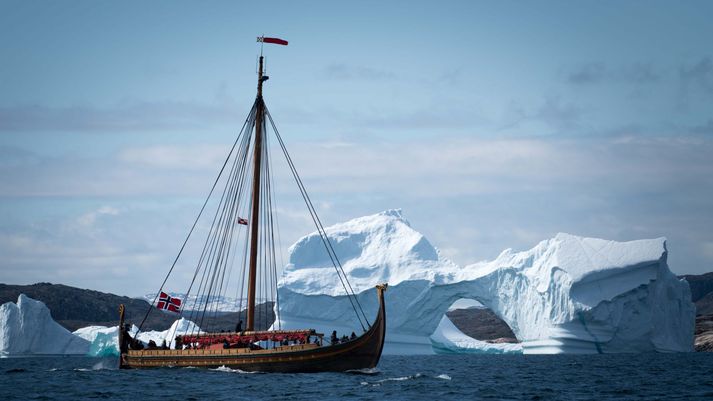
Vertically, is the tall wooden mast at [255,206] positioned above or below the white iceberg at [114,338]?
above

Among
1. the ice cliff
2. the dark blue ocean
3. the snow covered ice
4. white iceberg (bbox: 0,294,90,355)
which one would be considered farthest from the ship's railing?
white iceberg (bbox: 0,294,90,355)

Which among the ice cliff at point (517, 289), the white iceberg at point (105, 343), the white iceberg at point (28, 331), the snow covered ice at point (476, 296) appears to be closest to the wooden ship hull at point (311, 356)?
the snow covered ice at point (476, 296)

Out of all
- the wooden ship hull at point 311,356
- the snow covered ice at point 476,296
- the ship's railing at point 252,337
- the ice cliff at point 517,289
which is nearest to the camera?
the wooden ship hull at point 311,356

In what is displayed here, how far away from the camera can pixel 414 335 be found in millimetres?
79125

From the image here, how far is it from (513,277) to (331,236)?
17354mm

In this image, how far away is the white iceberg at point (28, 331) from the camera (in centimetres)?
8194

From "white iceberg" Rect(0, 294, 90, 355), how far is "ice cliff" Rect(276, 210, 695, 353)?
23128mm

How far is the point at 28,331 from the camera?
8312 cm

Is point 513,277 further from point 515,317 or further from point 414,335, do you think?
point 414,335

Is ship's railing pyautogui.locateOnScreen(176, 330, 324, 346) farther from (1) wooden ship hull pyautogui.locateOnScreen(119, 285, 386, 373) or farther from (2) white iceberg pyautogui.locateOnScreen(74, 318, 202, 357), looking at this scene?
(2) white iceberg pyautogui.locateOnScreen(74, 318, 202, 357)

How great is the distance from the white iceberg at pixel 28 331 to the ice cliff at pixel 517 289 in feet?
75.9

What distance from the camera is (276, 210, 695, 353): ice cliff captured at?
68.8 metres

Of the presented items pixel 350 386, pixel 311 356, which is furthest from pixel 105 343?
pixel 350 386

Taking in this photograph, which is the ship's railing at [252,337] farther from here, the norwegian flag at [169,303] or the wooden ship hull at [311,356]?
the norwegian flag at [169,303]
